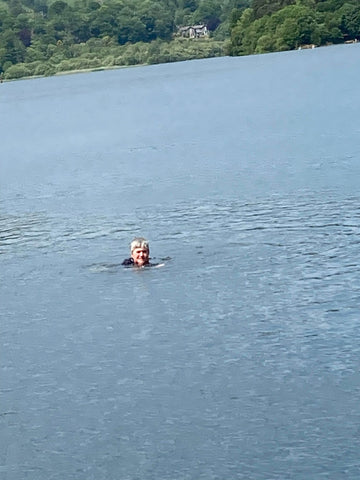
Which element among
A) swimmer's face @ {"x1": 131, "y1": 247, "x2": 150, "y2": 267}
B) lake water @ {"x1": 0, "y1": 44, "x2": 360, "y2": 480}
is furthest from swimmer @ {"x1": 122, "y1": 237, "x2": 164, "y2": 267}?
lake water @ {"x1": 0, "y1": 44, "x2": 360, "y2": 480}

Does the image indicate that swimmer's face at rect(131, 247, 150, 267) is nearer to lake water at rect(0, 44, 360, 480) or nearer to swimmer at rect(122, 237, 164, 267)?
swimmer at rect(122, 237, 164, 267)

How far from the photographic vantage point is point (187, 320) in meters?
22.5

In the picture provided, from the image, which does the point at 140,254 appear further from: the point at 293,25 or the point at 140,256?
the point at 293,25

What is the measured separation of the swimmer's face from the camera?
87.8ft

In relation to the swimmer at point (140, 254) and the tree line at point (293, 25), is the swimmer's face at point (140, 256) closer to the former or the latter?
the swimmer at point (140, 254)

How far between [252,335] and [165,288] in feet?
14.5

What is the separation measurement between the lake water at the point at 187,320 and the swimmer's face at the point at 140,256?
0.21m

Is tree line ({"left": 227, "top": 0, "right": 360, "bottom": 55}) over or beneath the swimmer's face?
beneath

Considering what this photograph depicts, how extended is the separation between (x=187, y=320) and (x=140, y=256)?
184 inches

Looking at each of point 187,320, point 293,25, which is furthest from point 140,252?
point 293,25

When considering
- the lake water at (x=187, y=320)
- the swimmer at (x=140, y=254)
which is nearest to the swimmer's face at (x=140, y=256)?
the swimmer at (x=140, y=254)

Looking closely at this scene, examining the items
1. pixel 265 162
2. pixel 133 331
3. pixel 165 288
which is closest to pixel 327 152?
pixel 265 162

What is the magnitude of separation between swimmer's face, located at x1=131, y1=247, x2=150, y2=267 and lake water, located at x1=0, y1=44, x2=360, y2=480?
0.68ft

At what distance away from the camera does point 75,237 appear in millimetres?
32406
